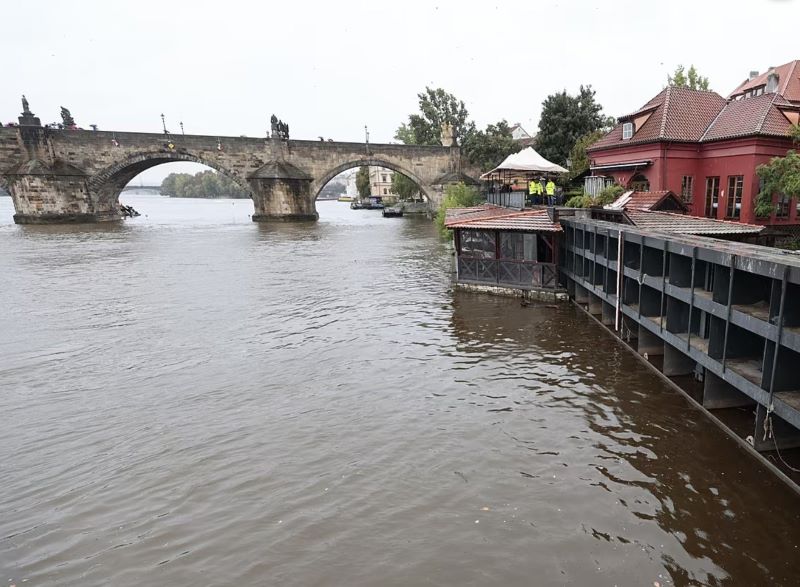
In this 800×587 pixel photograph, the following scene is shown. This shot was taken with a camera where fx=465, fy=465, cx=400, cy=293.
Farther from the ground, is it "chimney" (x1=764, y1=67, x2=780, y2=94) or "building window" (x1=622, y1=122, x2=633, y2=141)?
"chimney" (x1=764, y1=67, x2=780, y2=94)

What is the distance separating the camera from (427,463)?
8.51 meters

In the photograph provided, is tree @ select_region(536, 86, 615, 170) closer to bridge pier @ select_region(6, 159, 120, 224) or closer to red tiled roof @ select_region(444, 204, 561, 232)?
red tiled roof @ select_region(444, 204, 561, 232)

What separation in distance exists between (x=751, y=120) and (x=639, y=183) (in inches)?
255

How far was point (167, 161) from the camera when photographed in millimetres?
56312

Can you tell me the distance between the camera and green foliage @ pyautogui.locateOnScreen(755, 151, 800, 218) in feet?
67.6

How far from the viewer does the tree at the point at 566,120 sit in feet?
146

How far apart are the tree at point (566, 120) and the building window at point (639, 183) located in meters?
15.2

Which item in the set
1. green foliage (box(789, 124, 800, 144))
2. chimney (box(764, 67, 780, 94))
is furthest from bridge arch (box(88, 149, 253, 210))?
green foliage (box(789, 124, 800, 144))

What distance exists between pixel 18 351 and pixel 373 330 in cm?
1107

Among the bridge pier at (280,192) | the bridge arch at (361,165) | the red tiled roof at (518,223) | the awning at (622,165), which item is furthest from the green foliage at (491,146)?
the red tiled roof at (518,223)

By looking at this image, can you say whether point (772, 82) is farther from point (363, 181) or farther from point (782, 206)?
point (363, 181)

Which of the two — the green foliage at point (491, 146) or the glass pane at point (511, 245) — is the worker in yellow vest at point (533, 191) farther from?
the green foliage at point (491, 146)

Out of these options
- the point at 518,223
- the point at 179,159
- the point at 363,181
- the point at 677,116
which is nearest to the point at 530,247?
the point at 518,223

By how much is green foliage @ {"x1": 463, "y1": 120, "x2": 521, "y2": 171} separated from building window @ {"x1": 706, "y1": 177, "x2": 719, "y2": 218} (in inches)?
1299
